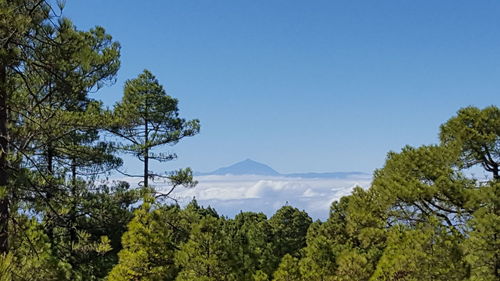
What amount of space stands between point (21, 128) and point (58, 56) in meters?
2.32

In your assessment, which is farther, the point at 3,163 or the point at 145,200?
the point at 145,200

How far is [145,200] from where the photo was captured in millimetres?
15500

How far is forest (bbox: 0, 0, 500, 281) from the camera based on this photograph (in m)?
8.00

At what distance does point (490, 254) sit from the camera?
16031 mm

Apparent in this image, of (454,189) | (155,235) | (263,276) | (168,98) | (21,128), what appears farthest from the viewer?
(168,98)

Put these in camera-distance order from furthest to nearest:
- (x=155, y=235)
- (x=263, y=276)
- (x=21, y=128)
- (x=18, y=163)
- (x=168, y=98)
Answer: (x=168, y=98) → (x=263, y=276) → (x=155, y=235) → (x=21, y=128) → (x=18, y=163)

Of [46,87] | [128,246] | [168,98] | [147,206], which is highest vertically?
[168,98]

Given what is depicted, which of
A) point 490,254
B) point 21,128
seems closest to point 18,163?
point 21,128

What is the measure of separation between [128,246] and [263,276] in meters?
4.54

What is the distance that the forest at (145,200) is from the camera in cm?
800

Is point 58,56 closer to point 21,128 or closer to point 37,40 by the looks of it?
point 37,40

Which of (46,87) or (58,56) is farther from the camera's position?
(46,87)

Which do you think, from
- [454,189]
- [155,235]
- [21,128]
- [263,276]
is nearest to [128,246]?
[155,235]

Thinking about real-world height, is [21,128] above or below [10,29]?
below
